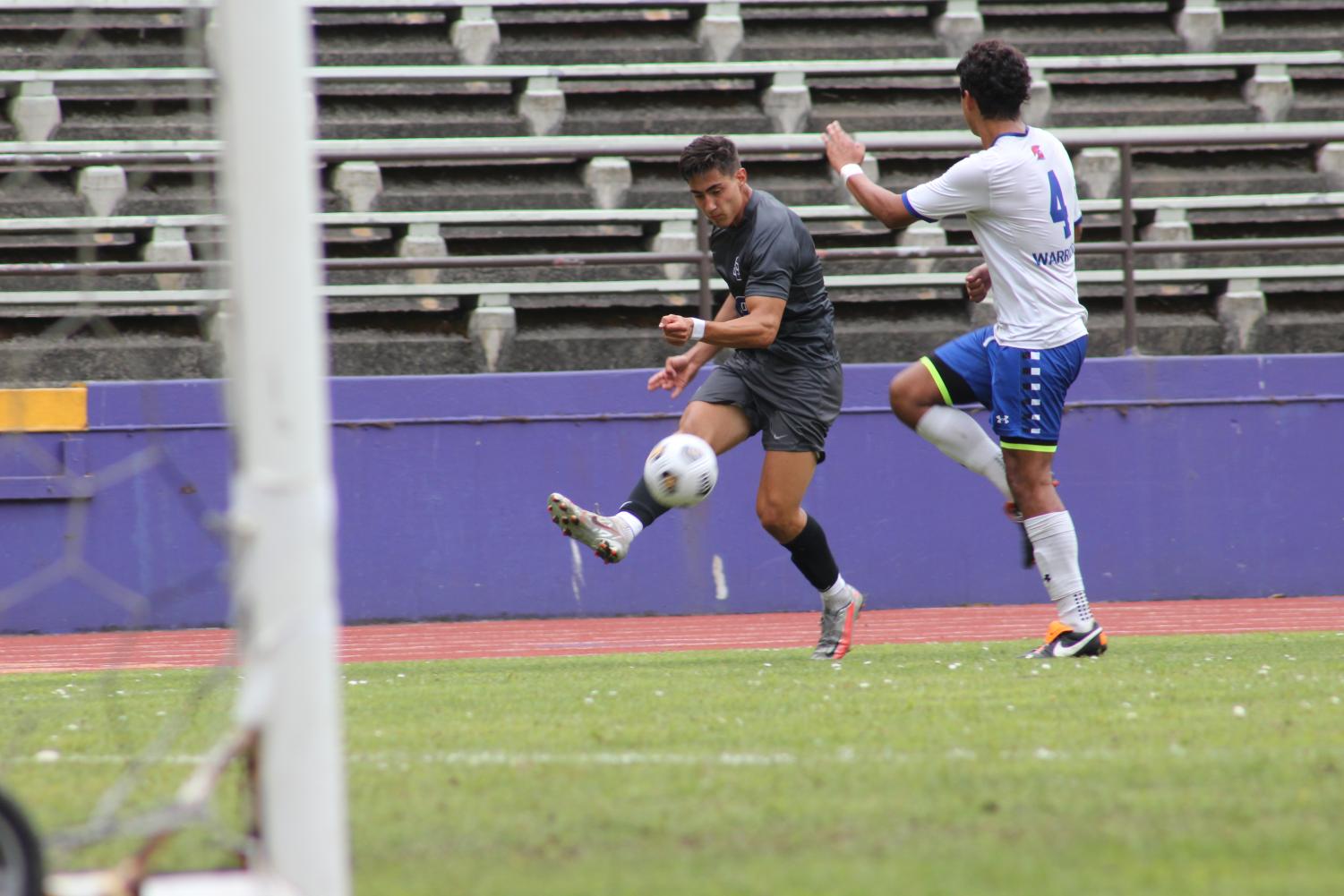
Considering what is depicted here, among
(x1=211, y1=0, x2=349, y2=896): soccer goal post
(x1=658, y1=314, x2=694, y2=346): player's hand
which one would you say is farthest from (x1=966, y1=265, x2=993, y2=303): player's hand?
(x1=211, y1=0, x2=349, y2=896): soccer goal post

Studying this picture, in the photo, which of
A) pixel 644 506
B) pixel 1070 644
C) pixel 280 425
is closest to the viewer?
pixel 280 425

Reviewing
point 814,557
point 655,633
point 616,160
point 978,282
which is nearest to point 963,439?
point 978,282

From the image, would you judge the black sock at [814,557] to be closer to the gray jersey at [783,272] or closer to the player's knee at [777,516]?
the player's knee at [777,516]

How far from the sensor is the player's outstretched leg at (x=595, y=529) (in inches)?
235

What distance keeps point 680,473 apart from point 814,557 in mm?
717

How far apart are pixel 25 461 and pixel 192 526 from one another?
3.08 ft

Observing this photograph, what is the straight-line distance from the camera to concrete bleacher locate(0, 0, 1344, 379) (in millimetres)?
9961

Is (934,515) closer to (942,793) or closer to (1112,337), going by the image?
(1112,337)

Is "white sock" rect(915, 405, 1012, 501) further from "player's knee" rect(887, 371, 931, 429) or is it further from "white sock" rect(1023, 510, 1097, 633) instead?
"white sock" rect(1023, 510, 1097, 633)

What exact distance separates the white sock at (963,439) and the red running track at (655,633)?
1151mm

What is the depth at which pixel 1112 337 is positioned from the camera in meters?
10.3

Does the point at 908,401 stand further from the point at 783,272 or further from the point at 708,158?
the point at 708,158

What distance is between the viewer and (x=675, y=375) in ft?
21.3

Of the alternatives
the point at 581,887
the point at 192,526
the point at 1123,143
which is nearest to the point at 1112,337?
the point at 1123,143
